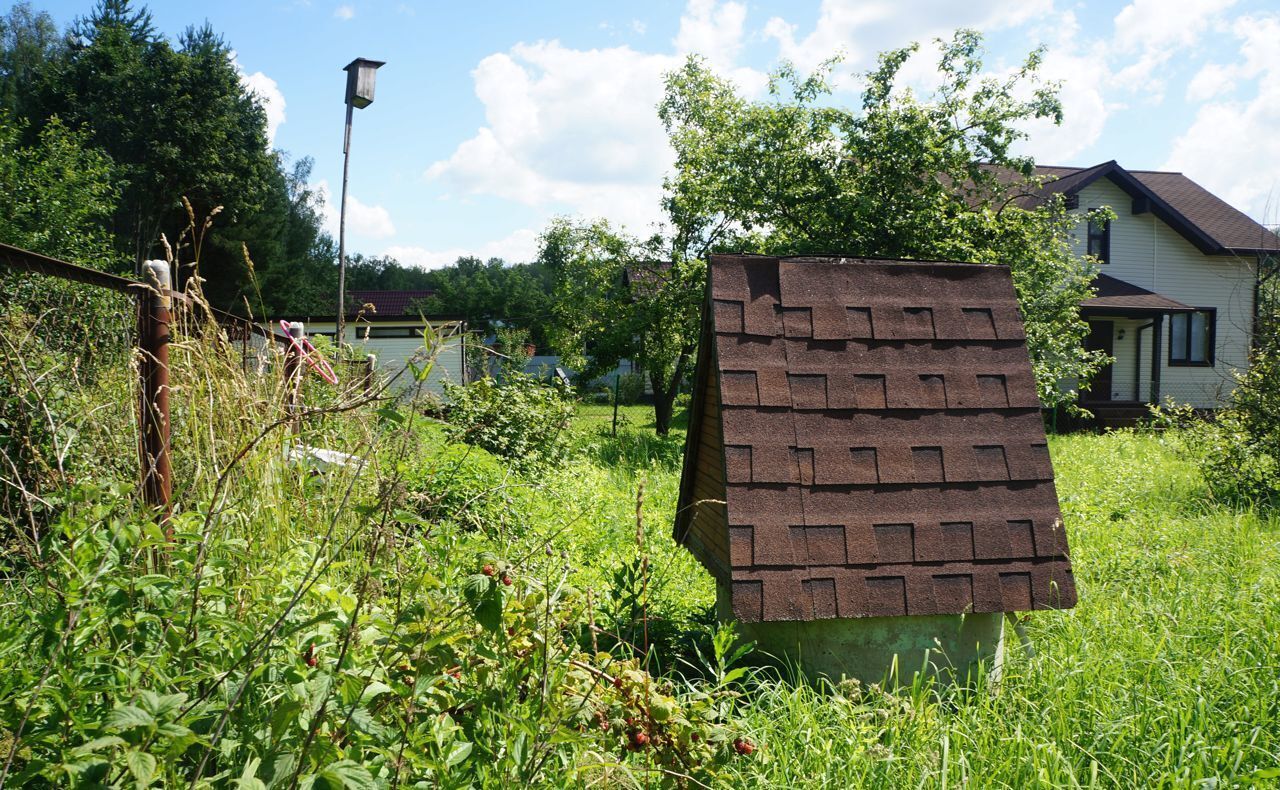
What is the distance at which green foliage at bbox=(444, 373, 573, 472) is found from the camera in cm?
866

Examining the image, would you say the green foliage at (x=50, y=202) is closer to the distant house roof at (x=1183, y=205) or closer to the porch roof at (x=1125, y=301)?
the distant house roof at (x=1183, y=205)

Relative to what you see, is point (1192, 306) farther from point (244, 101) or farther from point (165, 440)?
point (244, 101)

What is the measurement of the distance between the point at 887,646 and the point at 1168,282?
23.7 m

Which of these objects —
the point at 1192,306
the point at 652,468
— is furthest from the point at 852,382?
the point at 1192,306

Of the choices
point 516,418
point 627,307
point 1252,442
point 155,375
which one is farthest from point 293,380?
point 627,307

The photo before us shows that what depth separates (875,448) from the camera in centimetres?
335

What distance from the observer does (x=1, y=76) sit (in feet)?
113

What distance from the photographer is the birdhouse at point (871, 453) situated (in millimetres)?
3152

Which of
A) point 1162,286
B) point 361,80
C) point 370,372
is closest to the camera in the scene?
point 370,372

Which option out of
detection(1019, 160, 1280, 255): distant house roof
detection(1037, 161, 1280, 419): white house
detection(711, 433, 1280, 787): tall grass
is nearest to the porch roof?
detection(1037, 161, 1280, 419): white house

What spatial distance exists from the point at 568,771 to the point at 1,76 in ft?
145

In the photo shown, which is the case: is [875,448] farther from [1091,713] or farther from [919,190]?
[919,190]

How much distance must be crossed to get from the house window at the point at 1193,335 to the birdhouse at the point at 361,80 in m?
21.7

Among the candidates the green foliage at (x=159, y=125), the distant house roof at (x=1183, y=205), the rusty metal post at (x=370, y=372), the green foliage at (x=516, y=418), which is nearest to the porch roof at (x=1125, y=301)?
the distant house roof at (x=1183, y=205)
